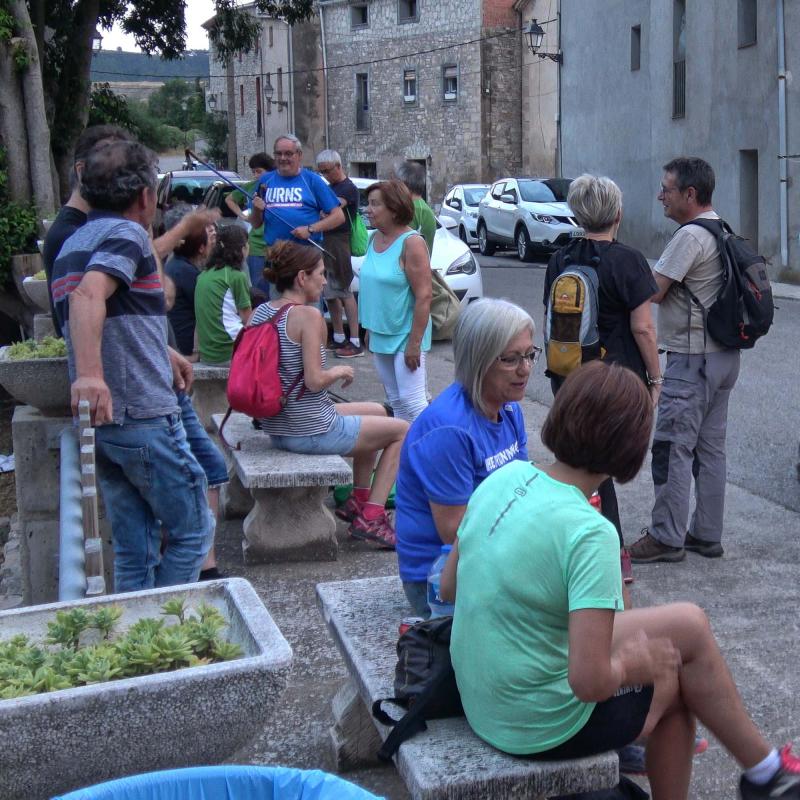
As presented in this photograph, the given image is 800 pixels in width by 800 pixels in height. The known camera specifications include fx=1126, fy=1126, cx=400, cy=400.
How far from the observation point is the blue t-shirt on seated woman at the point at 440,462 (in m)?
3.23

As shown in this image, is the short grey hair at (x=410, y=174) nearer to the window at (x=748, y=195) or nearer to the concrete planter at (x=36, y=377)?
the concrete planter at (x=36, y=377)

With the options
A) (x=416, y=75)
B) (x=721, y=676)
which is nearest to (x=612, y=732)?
(x=721, y=676)

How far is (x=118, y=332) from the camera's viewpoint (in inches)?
146

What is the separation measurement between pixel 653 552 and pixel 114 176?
10.0 ft

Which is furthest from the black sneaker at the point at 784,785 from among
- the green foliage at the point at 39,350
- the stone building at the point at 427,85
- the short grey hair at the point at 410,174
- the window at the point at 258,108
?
the window at the point at 258,108

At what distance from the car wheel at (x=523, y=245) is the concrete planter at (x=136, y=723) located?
68.3 ft

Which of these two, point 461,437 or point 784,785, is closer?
point 784,785

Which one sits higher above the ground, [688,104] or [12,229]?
[688,104]

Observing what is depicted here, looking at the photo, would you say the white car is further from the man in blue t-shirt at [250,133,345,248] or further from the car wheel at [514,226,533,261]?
the car wheel at [514,226,533,261]

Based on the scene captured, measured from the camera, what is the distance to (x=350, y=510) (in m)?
5.73

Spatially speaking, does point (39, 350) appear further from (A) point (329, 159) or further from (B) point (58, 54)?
(B) point (58, 54)

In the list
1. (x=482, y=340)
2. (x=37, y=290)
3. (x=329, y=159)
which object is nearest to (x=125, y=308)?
(x=482, y=340)

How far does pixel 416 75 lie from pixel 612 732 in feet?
140

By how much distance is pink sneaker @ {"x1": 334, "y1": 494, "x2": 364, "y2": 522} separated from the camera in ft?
18.6
